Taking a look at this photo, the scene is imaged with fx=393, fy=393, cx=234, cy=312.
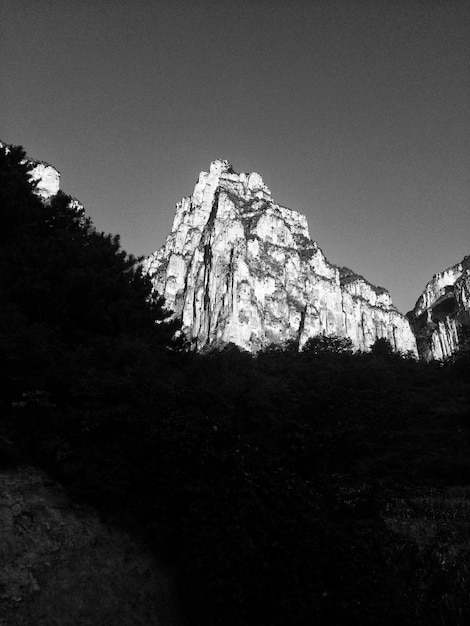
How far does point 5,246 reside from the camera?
11.9m

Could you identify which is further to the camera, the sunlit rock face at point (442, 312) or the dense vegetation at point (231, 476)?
the sunlit rock face at point (442, 312)

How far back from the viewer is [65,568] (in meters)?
4.86

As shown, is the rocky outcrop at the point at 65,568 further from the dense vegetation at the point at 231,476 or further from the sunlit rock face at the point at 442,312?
the sunlit rock face at the point at 442,312

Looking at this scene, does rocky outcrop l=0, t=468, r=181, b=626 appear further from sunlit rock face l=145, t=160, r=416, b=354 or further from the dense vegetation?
sunlit rock face l=145, t=160, r=416, b=354

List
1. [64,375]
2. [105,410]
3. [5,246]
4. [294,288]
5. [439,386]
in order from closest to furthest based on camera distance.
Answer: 1. [105,410]
2. [64,375]
3. [5,246]
4. [439,386]
5. [294,288]

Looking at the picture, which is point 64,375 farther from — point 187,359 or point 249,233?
point 249,233

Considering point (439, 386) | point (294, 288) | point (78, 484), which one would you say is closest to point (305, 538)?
point (78, 484)

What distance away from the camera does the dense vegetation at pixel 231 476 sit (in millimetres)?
4691

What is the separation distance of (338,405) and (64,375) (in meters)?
6.88

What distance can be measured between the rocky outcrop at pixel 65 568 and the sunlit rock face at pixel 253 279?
96367 mm

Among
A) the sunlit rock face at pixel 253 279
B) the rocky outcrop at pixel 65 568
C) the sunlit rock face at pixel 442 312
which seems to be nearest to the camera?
the rocky outcrop at pixel 65 568

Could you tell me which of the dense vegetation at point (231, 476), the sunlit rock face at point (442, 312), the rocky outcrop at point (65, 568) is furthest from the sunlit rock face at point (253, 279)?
the rocky outcrop at point (65, 568)

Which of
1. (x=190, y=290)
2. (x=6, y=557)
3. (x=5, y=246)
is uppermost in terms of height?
(x=190, y=290)

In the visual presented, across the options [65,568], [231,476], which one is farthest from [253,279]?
[65,568]
